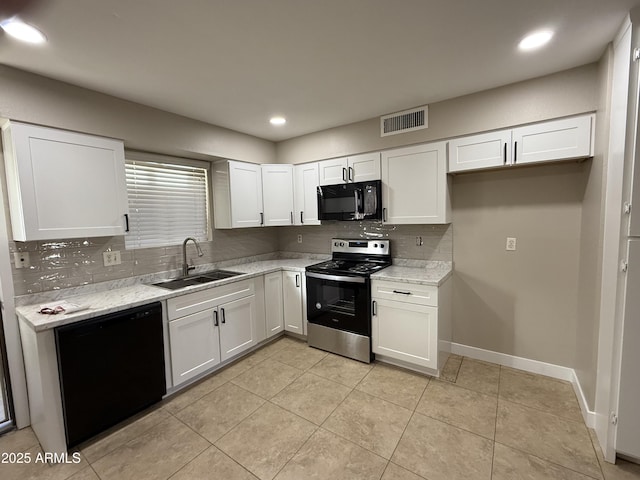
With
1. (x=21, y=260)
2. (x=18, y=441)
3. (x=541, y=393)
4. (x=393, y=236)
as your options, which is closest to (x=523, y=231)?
(x=393, y=236)

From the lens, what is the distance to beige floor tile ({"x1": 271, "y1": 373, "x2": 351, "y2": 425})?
2.15 m

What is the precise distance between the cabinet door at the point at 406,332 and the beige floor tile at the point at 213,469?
1.53m

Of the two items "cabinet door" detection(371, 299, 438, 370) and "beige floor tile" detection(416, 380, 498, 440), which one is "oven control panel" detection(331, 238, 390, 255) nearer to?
"cabinet door" detection(371, 299, 438, 370)

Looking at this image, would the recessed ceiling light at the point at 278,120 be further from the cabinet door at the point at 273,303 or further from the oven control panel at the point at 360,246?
the cabinet door at the point at 273,303

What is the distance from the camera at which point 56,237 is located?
198 cm

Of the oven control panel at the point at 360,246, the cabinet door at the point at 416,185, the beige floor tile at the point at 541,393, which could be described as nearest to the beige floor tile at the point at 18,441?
the oven control panel at the point at 360,246

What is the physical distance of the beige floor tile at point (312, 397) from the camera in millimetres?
2146

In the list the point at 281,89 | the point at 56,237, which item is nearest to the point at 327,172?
the point at 281,89

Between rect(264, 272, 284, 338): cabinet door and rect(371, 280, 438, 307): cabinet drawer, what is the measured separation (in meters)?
1.19

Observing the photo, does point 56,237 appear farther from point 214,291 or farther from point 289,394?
point 289,394

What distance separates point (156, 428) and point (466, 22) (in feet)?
10.6

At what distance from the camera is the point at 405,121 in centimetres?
279

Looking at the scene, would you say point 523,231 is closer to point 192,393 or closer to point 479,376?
point 479,376

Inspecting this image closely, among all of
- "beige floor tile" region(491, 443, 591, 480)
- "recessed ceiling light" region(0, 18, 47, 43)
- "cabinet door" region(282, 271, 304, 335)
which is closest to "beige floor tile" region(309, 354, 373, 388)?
"cabinet door" region(282, 271, 304, 335)
